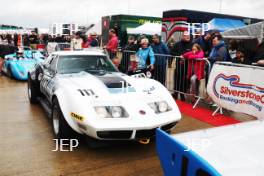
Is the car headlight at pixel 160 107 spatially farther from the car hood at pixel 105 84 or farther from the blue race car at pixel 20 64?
the blue race car at pixel 20 64

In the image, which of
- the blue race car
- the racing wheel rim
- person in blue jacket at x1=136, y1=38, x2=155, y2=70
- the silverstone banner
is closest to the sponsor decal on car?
the racing wheel rim

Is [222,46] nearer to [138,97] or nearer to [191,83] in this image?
[191,83]

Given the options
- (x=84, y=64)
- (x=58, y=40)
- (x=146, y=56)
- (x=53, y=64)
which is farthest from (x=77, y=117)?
(x=58, y=40)

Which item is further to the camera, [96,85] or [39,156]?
[96,85]

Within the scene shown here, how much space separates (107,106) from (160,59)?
4336mm

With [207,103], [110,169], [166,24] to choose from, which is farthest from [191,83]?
[166,24]

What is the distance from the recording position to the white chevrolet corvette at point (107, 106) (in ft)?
11.6

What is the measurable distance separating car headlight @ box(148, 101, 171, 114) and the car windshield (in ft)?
5.04

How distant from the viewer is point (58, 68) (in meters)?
5.13

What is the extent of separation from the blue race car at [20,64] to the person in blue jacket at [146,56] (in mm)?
4610

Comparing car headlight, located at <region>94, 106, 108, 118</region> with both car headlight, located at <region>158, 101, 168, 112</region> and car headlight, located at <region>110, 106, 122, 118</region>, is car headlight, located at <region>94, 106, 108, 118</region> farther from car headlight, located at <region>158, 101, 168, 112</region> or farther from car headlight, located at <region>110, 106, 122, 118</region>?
car headlight, located at <region>158, 101, 168, 112</region>

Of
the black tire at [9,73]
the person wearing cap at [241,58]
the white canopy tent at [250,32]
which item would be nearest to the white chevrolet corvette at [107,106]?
the person wearing cap at [241,58]

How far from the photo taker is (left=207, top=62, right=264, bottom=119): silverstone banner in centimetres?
510

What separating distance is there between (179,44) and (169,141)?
5678 mm
